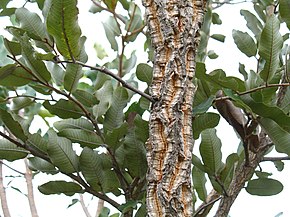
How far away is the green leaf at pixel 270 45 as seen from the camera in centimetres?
58

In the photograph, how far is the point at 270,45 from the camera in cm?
59

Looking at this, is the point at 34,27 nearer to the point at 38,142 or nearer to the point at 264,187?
the point at 38,142

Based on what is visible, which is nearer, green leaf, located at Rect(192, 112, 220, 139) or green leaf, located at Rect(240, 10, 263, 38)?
green leaf, located at Rect(192, 112, 220, 139)

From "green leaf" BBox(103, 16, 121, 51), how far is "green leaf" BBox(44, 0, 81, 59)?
1.22 feet

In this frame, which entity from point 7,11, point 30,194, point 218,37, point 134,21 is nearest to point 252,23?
point 218,37

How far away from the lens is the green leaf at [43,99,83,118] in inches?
27.6

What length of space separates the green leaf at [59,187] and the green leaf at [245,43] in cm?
33

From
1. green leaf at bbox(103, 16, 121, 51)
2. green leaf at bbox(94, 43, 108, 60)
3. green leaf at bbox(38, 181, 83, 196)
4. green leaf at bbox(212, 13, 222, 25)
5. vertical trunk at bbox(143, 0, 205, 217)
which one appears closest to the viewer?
vertical trunk at bbox(143, 0, 205, 217)

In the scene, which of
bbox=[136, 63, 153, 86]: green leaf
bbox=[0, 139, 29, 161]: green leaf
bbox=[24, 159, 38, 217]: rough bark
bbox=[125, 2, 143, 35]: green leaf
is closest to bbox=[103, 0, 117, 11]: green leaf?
bbox=[125, 2, 143, 35]: green leaf

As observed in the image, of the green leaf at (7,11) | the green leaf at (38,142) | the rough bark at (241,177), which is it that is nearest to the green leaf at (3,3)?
the green leaf at (7,11)

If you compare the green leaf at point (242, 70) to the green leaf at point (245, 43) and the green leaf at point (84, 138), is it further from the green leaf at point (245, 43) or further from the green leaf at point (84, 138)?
the green leaf at point (84, 138)

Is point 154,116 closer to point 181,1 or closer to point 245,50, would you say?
point 181,1

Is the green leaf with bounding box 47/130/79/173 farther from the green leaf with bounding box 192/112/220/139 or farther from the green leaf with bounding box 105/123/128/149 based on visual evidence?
the green leaf with bounding box 192/112/220/139

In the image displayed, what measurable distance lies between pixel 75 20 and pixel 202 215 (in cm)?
36
